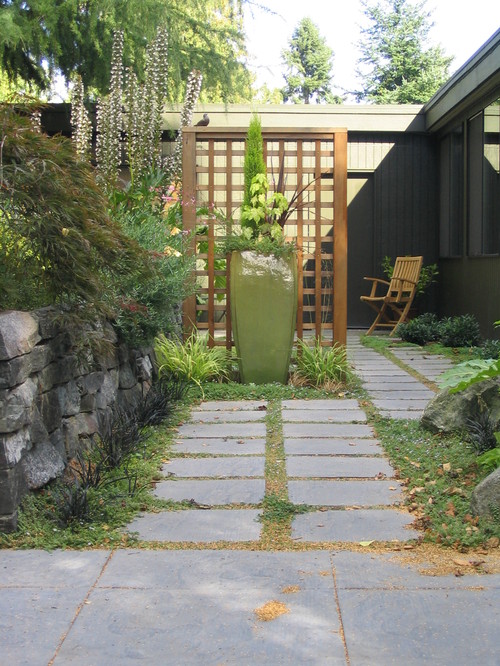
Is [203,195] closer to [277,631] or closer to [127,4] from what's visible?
[127,4]

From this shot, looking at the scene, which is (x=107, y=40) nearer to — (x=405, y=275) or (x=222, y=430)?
(x=405, y=275)

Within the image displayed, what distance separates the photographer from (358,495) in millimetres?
3039

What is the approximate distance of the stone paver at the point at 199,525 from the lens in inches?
102

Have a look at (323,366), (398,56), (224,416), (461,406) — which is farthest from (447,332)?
(398,56)

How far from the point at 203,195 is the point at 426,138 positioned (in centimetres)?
292

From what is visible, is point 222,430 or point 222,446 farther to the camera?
point 222,430

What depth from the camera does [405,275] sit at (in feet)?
31.2

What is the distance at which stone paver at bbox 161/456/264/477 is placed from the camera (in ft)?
11.0

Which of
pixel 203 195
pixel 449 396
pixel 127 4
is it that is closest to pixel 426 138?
pixel 203 195

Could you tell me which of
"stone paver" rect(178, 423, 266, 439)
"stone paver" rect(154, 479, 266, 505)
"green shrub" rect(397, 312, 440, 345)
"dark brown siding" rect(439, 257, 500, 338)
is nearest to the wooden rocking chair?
"dark brown siding" rect(439, 257, 500, 338)

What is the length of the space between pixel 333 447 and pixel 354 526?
3.75 feet

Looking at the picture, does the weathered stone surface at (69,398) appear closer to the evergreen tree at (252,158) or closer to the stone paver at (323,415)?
the stone paver at (323,415)

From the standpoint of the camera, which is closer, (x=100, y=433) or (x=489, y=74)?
(x=100, y=433)

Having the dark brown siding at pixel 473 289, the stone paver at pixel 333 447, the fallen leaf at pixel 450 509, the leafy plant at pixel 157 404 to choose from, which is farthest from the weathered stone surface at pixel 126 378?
the dark brown siding at pixel 473 289
